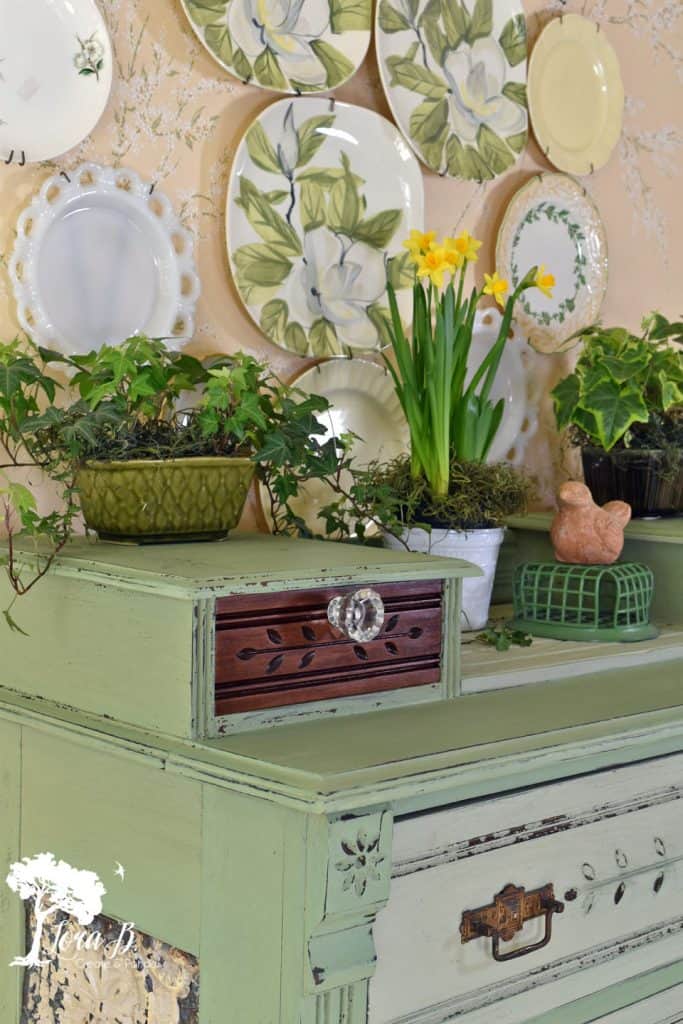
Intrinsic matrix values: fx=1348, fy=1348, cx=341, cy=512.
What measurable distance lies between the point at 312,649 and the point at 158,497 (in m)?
0.25

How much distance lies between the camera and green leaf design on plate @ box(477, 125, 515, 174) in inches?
87.7

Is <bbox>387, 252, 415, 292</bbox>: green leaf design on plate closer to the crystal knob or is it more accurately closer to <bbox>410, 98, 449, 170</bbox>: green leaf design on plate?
<bbox>410, 98, 449, 170</bbox>: green leaf design on plate

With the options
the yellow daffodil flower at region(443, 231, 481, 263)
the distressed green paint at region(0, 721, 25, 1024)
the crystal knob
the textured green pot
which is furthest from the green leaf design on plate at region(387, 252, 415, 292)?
the distressed green paint at region(0, 721, 25, 1024)

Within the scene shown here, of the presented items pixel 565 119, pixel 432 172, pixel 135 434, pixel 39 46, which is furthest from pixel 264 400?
pixel 565 119

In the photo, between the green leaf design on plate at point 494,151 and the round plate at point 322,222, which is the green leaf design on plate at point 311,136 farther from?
the green leaf design on plate at point 494,151

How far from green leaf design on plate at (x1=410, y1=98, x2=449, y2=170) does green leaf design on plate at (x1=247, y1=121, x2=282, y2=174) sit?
0.28 metres

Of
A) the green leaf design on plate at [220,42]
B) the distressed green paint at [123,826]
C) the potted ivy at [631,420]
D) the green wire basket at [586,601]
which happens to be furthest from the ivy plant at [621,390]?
the distressed green paint at [123,826]

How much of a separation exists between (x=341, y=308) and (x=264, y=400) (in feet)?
1.42

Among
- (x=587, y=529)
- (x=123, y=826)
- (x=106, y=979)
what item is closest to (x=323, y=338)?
(x=587, y=529)

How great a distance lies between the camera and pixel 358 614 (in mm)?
1416

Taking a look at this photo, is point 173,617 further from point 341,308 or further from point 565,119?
point 565,119

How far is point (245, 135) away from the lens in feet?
6.20

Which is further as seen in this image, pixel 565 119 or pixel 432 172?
pixel 565 119

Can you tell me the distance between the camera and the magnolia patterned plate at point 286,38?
1844 millimetres
